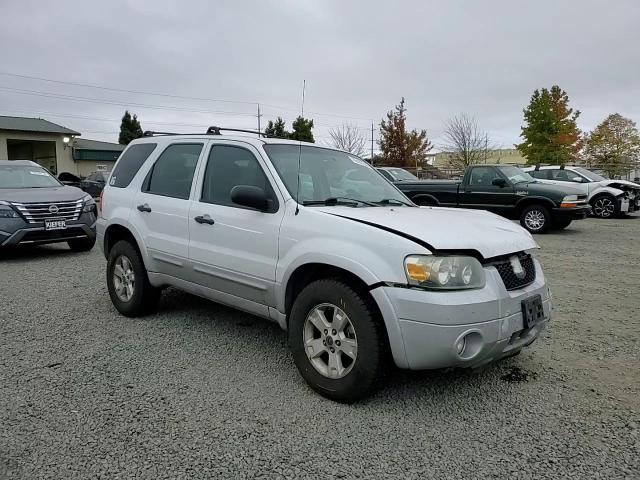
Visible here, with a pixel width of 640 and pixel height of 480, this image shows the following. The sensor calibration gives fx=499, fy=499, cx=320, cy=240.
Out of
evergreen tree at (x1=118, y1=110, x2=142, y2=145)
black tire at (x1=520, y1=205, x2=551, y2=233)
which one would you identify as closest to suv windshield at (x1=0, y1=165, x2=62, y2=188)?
black tire at (x1=520, y1=205, x2=551, y2=233)

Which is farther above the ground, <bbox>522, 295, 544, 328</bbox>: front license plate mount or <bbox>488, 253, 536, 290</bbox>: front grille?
<bbox>488, 253, 536, 290</bbox>: front grille

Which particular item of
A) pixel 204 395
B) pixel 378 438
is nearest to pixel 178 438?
pixel 204 395

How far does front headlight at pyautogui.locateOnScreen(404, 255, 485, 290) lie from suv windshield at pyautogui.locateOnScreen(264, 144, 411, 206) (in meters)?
1.04

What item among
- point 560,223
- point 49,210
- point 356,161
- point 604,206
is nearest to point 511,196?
point 560,223

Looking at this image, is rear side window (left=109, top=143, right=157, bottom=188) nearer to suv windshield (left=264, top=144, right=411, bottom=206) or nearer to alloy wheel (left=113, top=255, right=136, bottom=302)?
alloy wheel (left=113, top=255, right=136, bottom=302)

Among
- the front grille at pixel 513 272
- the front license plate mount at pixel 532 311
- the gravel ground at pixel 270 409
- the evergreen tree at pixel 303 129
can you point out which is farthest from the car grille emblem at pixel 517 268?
the evergreen tree at pixel 303 129

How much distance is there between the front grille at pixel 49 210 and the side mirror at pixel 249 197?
6.23 metres

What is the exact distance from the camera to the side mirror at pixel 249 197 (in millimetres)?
3469

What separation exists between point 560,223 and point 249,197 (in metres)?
10.5

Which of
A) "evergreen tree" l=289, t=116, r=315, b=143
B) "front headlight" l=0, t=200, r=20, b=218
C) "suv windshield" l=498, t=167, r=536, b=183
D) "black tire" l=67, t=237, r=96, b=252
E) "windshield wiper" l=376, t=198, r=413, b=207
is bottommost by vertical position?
"black tire" l=67, t=237, r=96, b=252

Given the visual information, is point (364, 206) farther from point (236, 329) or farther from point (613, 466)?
point (613, 466)

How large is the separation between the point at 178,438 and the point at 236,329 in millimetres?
1897

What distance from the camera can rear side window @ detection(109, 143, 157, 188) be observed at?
499cm

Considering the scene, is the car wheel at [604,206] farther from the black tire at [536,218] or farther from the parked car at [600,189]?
the black tire at [536,218]
